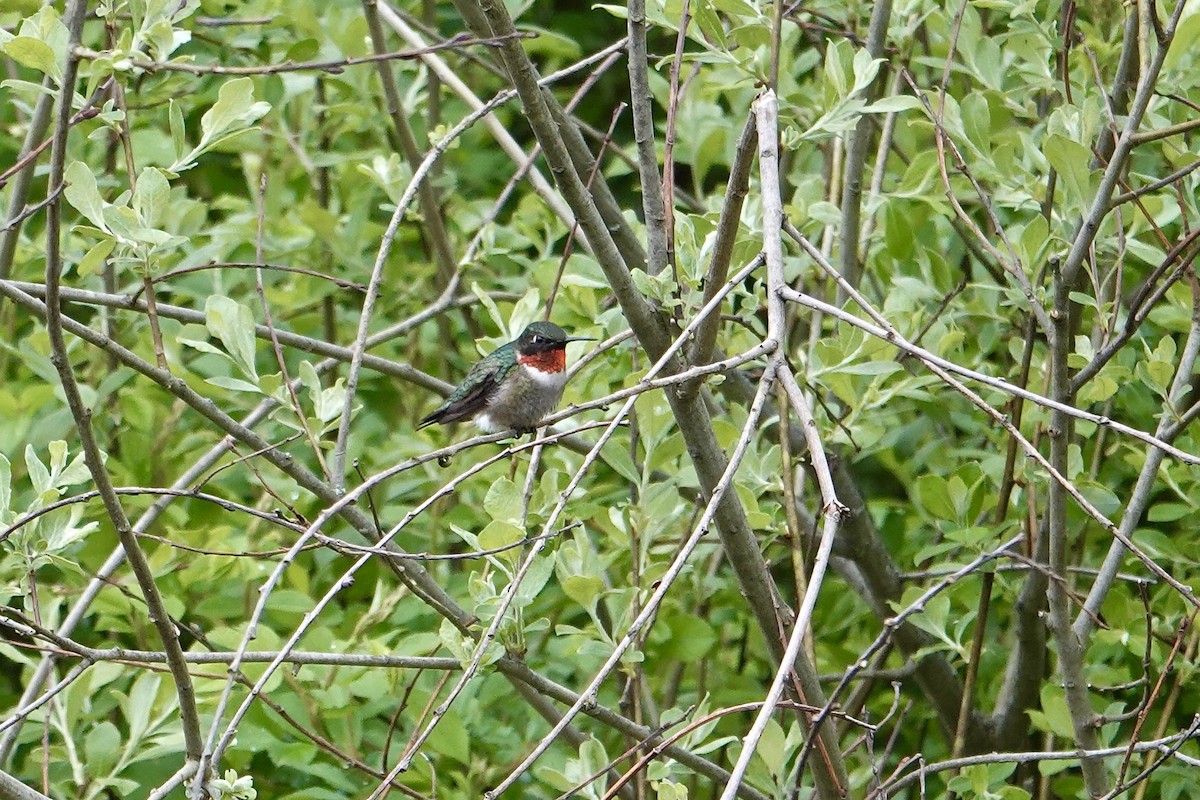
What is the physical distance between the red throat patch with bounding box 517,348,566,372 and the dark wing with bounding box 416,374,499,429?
0.14 m

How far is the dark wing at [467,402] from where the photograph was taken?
4.64 meters

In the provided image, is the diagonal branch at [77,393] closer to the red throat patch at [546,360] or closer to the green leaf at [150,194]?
the green leaf at [150,194]

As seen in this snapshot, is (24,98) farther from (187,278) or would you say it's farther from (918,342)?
(918,342)

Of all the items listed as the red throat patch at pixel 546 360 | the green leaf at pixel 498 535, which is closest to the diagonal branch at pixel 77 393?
the green leaf at pixel 498 535

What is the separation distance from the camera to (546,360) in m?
4.73

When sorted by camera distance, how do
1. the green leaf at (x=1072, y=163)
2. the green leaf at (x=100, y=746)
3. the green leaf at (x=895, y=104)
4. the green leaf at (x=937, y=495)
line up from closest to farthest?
1. the green leaf at (x=1072, y=163)
2. the green leaf at (x=895, y=104)
3. the green leaf at (x=100, y=746)
4. the green leaf at (x=937, y=495)

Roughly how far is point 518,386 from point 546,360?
15cm

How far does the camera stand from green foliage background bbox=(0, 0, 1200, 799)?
3191 millimetres

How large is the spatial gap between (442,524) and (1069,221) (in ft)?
7.53

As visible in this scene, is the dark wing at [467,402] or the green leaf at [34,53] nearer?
the green leaf at [34,53]

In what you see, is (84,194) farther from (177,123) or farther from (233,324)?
(233,324)

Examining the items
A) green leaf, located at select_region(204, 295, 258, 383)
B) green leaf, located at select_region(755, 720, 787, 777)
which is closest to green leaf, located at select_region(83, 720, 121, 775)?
green leaf, located at select_region(204, 295, 258, 383)

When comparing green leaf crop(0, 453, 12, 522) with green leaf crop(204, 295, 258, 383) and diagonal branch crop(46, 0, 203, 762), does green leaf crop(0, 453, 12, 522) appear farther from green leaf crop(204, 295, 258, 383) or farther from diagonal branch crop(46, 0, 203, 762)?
diagonal branch crop(46, 0, 203, 762)

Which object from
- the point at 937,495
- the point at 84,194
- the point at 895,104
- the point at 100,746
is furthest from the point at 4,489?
the point at 937,495
